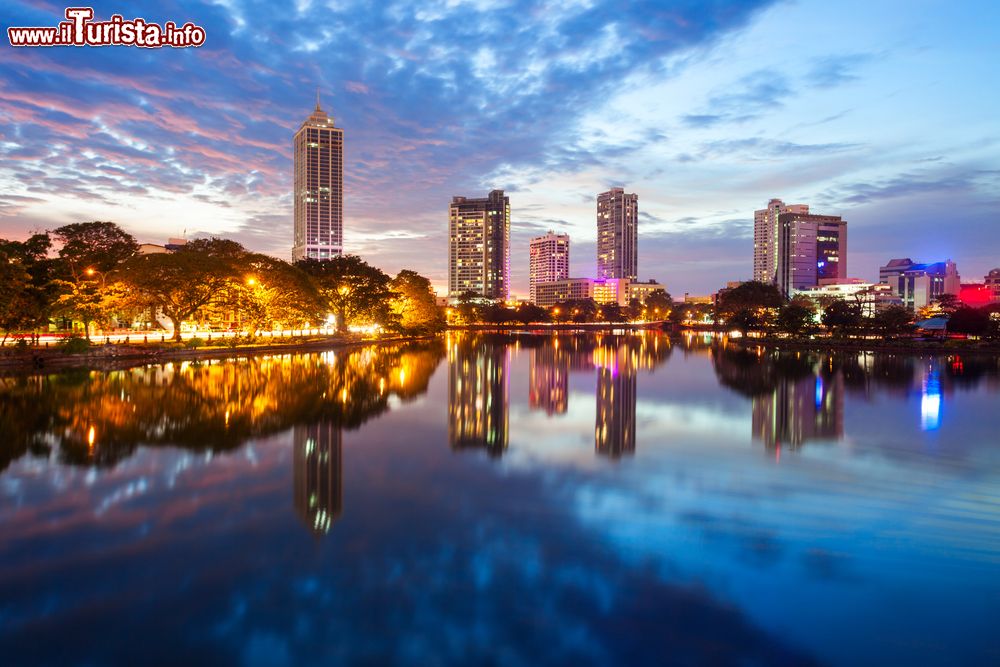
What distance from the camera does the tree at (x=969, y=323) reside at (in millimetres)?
60094

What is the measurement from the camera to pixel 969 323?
61156 millimetres

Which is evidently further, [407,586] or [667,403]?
[667,403]

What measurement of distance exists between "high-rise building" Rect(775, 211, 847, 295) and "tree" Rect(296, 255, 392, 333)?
518ft

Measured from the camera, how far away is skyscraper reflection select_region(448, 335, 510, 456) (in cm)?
1581

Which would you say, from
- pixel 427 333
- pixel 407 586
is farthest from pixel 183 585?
pixel 427 333

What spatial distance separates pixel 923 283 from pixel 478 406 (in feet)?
579

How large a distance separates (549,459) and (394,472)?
376cm

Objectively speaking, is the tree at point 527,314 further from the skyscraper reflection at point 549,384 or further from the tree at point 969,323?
the skyscraper reflection at point 549,384

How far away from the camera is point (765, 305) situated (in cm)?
9162

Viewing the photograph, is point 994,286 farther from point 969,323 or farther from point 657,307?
point 969,323

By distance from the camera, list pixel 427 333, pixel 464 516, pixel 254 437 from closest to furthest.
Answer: pixel 464 516
pixel 254 437
pixel 427 333

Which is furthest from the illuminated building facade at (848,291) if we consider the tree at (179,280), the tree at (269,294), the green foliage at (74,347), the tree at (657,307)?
the green foliage at (74,347)

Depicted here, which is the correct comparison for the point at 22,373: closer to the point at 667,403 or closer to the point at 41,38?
the point at 41,38

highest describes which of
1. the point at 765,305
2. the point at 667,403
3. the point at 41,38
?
the point at 41,38
